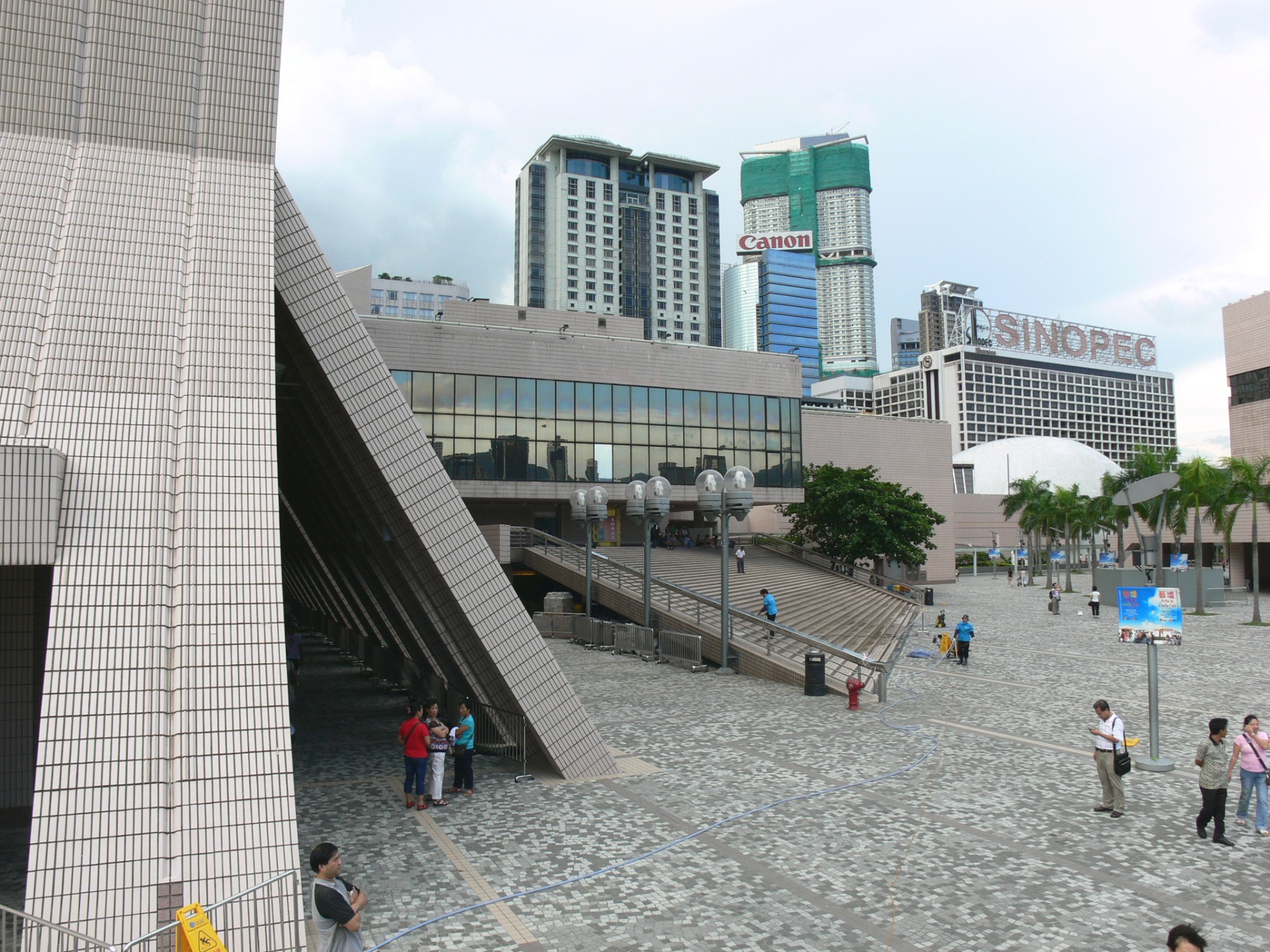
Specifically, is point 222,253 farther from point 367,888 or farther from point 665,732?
point 665,732

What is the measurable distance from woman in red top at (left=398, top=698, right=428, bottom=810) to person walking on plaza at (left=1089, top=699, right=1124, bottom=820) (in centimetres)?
850

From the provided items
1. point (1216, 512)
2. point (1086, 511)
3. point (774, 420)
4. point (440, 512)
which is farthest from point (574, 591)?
point (1086, 511)

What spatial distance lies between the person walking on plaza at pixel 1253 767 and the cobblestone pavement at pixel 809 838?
0.34 m

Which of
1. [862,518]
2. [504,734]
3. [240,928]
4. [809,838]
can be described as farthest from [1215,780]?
[862,518]

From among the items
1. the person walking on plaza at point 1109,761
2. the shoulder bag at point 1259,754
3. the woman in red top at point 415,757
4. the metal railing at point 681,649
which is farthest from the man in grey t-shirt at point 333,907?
the metal railing at point 681,649

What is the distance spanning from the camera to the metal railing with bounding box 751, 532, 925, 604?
48844mm

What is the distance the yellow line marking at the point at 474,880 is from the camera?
8.12 m

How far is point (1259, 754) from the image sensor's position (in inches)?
428

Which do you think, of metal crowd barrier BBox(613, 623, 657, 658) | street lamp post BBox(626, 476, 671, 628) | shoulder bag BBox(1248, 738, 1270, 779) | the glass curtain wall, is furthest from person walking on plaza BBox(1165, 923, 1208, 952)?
the glass curtain wall

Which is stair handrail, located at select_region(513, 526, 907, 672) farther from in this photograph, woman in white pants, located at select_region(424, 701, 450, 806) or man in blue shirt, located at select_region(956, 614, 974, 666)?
woman in white pants, located at select_region(424, 701, 450, 806)

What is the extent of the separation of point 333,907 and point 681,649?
19947mm

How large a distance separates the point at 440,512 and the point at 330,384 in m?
2.21

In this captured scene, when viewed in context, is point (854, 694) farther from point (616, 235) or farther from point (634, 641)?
point (616, 235)

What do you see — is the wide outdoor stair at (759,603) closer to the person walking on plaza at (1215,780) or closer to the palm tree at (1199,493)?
the person walking on plaza at (1215,780)
